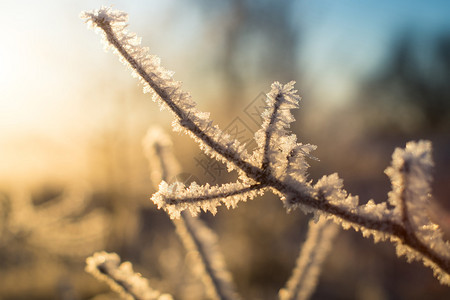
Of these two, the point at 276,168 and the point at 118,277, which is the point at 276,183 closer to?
the point at 276,168

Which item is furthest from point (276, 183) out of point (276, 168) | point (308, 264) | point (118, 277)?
point (308, 264)

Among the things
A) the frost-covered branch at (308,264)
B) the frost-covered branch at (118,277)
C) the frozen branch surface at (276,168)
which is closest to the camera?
the frozen branch surface at (276,168)

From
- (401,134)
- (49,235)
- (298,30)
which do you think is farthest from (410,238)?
(401,134)

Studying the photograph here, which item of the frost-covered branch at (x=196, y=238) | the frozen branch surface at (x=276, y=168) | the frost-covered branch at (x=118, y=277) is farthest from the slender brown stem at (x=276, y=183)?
the frost-covered branch at (x=118, y=277)

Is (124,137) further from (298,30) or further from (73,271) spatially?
(298,30)

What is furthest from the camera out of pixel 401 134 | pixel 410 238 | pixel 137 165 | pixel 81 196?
pixel 401 134

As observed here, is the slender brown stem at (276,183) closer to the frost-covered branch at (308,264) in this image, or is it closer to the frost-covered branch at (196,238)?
the frost-covered branch at (196,238)

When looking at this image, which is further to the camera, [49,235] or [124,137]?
[124,137]
